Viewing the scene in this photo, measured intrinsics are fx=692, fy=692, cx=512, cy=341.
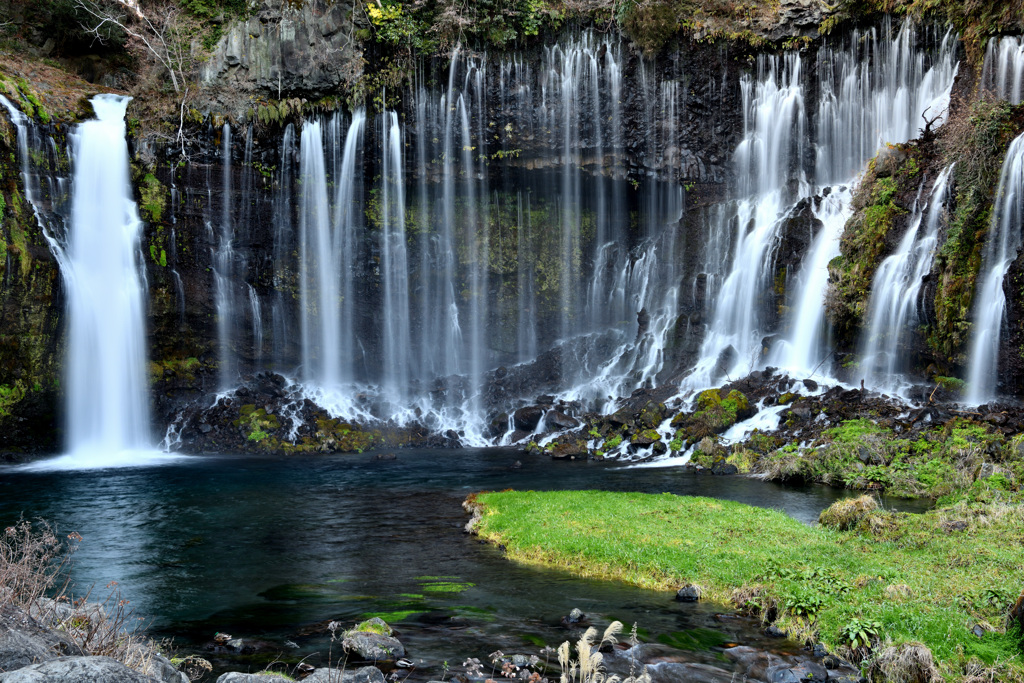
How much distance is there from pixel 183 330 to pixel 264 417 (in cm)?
576

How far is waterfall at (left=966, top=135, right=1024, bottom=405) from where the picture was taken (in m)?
20.4

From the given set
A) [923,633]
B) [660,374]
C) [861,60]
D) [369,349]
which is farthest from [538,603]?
[861,60]

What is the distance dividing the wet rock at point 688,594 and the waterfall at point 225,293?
27254 millimetres

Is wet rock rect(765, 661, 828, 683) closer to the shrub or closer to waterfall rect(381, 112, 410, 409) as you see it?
the shrub

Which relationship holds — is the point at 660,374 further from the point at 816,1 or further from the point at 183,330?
the point at 183,330

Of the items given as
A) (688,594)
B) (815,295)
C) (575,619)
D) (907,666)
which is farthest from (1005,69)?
(575,619)

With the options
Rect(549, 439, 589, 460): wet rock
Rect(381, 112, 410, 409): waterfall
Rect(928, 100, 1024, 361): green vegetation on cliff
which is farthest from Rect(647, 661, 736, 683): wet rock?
Rect(381, 112, 410, 409): waterfall

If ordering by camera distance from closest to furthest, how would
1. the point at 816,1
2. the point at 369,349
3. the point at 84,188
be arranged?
the point at 84,188 < the point at 816,1 < the point at 369,349

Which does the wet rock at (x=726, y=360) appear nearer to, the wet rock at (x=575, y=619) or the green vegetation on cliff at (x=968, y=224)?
the green vegetation on cliff at (x=968, y=224)

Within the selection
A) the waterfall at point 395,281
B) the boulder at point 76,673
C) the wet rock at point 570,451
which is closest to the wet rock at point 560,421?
the wet rock at point 570,451

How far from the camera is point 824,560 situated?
995 centimetres

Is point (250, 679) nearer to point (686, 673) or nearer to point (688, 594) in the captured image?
point (686, 673)

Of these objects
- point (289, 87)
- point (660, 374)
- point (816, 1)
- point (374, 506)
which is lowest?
point (374, 506)

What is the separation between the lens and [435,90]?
33.1 meters
